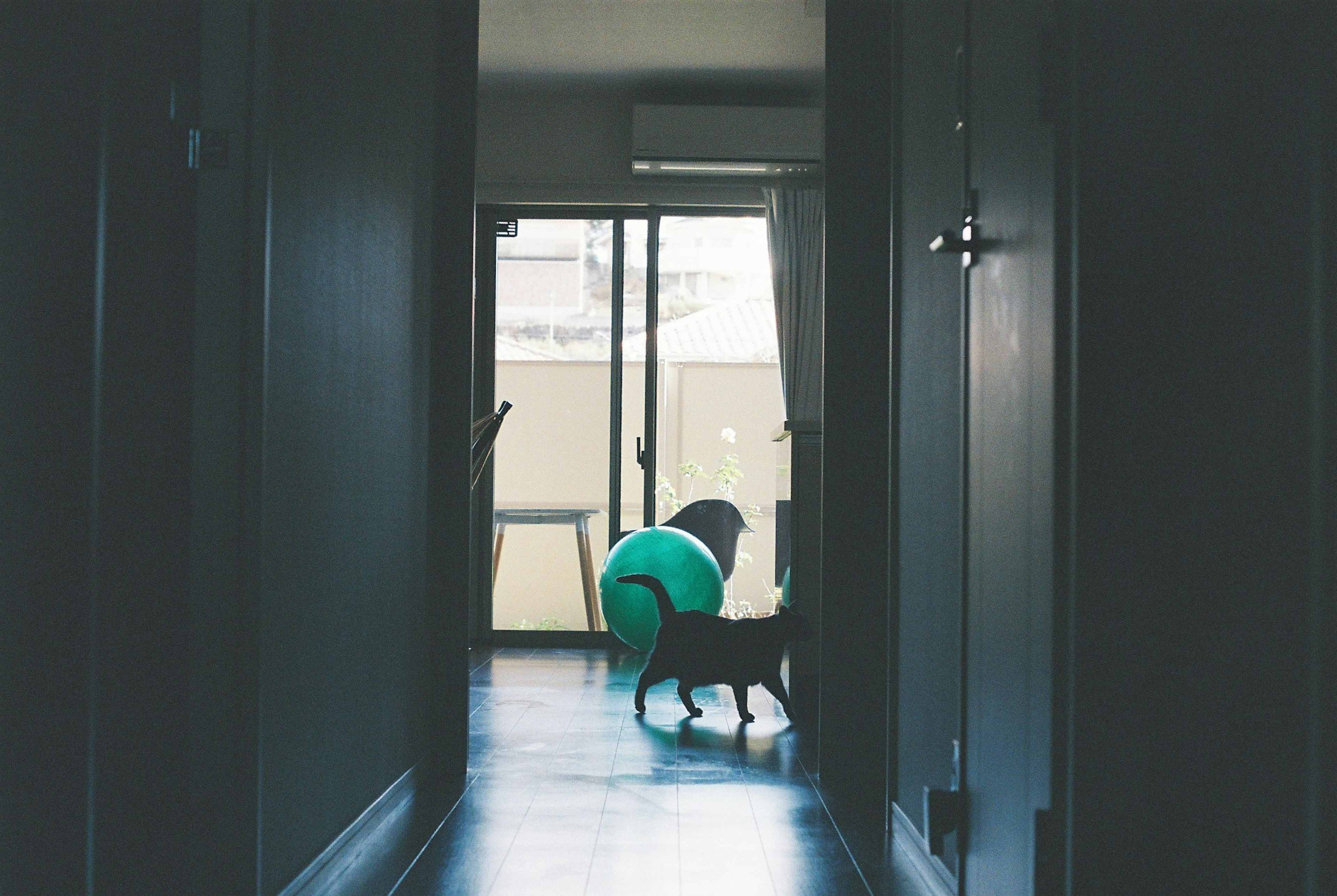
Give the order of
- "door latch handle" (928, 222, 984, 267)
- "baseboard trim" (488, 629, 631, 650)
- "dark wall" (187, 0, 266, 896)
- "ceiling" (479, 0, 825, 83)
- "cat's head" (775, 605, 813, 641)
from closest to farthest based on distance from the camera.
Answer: "dark wall" (187, 0, 266, 896), "door latch handle" (928, 222, 984, 267), "cat's head" (775, 605, 813, 641), "ceiling" (479, 0, 825, 83), "baseboard trim" (488, 629, 631, 650)

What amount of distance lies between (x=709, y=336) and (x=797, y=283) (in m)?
0.51

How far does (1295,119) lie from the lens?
107 centimetres

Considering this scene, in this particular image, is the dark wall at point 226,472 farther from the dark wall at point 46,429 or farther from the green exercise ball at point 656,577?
the green exercise ball at point 656,577

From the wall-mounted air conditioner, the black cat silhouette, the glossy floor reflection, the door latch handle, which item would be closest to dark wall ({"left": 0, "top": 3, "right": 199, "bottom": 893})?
the glossy floor reflection

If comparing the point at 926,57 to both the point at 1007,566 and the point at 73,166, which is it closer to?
the point at 1007,566

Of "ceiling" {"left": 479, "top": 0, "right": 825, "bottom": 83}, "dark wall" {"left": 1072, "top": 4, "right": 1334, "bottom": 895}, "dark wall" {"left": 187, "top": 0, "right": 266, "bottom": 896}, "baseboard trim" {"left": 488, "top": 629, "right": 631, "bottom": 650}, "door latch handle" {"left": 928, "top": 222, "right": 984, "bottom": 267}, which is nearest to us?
"dark wall" {"left": 1072, "top": 4, "right": 1334, "bottom": 895}

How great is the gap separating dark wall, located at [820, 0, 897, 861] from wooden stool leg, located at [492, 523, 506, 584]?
294 cm

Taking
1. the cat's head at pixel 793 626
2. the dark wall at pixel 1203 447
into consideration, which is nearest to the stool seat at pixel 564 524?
the cat's head at pixel 793 626

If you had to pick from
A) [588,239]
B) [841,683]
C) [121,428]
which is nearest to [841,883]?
[841,683]

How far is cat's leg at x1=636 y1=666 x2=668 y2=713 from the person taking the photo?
354 cm

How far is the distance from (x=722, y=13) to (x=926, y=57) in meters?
2.54

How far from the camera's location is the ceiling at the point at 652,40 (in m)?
4.28

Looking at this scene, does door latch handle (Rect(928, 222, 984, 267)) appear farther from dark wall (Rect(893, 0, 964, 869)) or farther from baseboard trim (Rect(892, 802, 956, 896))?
baseboard trim (Rect(892, 802, 956, 896))

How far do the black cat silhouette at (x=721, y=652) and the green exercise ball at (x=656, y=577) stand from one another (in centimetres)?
73
